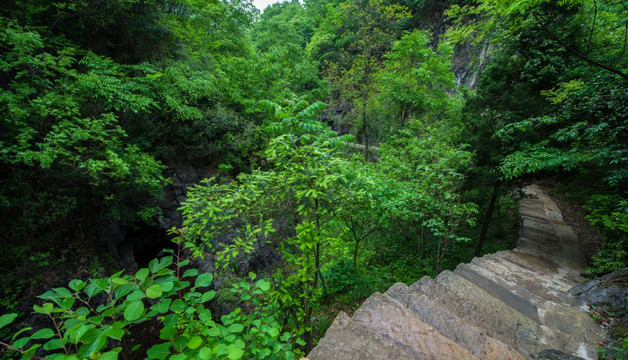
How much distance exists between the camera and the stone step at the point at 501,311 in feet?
7.75

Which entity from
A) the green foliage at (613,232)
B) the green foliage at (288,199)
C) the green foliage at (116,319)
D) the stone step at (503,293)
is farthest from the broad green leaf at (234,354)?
the green foliage at (613,232)

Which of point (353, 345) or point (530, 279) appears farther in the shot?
point (530, 279)

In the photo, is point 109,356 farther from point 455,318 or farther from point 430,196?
point 430,196

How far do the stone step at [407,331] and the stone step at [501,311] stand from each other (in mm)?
1049

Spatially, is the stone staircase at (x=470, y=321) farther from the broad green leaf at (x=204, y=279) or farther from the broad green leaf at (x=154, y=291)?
the broad green leaf at (x=154, y=291)

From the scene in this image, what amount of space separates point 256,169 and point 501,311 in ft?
15.1

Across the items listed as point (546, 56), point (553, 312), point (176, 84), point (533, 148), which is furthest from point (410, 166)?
point (176, 84)

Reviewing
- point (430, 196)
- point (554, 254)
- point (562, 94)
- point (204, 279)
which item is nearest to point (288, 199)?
point (204, 279)

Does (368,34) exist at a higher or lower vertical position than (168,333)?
higher

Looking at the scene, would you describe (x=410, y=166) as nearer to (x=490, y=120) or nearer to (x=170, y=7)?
(x=490, y=120)

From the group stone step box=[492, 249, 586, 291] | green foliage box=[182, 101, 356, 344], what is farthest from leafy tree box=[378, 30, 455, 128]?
green foliage box=[182, 101, 356, 344]

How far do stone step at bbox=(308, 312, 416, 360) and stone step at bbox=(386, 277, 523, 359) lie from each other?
692 mm

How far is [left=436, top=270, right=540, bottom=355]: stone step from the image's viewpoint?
2.36 metres

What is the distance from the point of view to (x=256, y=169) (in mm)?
4922
